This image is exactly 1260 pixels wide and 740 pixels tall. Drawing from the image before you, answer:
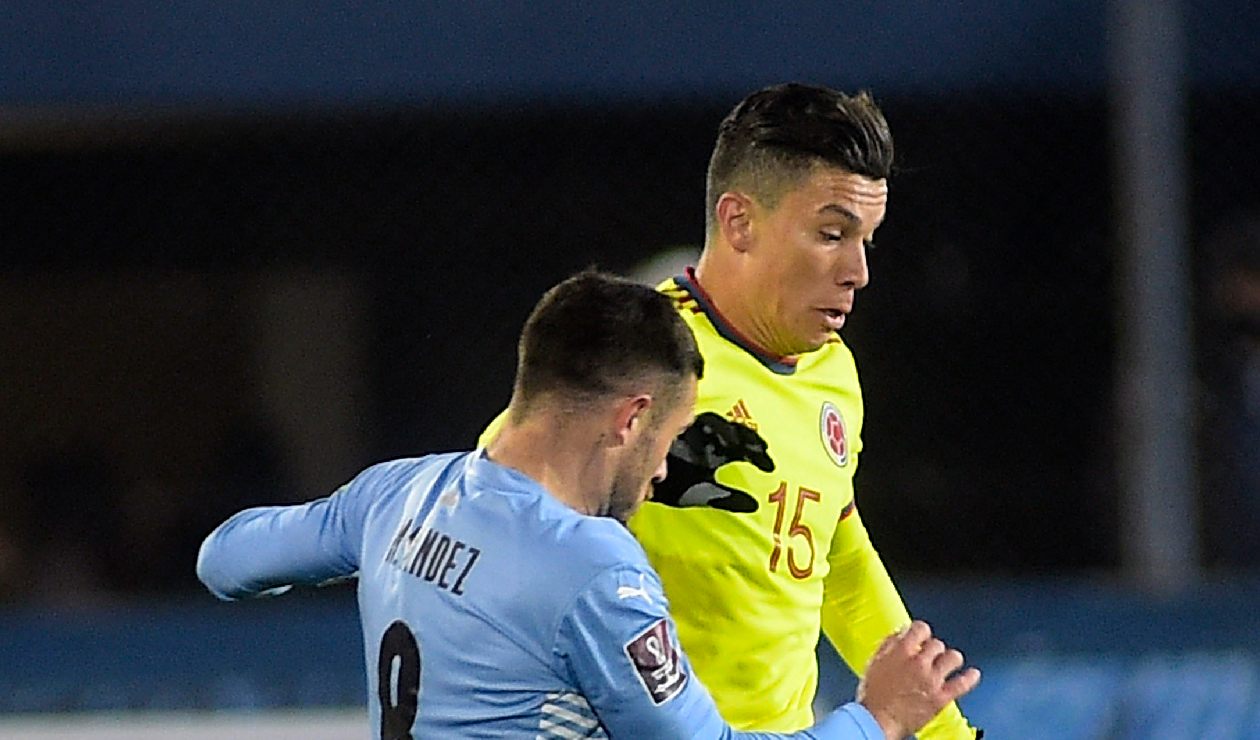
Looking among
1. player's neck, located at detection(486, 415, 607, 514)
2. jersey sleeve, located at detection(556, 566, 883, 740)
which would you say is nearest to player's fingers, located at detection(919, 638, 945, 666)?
jersey sleeve, located at detection(556, 566, 883, 740)

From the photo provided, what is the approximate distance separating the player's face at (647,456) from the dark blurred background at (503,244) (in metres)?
4.04

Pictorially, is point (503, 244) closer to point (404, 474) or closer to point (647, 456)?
point (404, 474)

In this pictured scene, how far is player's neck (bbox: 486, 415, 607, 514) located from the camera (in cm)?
299

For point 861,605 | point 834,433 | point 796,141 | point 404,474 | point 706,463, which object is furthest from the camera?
point 861,605

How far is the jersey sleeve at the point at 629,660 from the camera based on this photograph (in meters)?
2.85

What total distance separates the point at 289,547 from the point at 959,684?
929mm

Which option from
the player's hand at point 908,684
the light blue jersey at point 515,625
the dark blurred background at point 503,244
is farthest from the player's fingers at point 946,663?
the dark blurred background at point 503,244

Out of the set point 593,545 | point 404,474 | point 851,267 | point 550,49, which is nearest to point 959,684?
point 593,545

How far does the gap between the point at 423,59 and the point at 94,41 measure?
1.03 m

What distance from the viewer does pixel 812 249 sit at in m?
3.48

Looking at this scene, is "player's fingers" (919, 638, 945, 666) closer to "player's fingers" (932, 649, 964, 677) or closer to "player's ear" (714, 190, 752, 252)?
"player's fingers" (932, 649, 964, 677)

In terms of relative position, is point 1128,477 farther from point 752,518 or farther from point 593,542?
point 593,542

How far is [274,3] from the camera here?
293 inches

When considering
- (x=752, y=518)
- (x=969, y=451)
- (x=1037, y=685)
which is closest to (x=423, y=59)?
(x=969, y=451)
